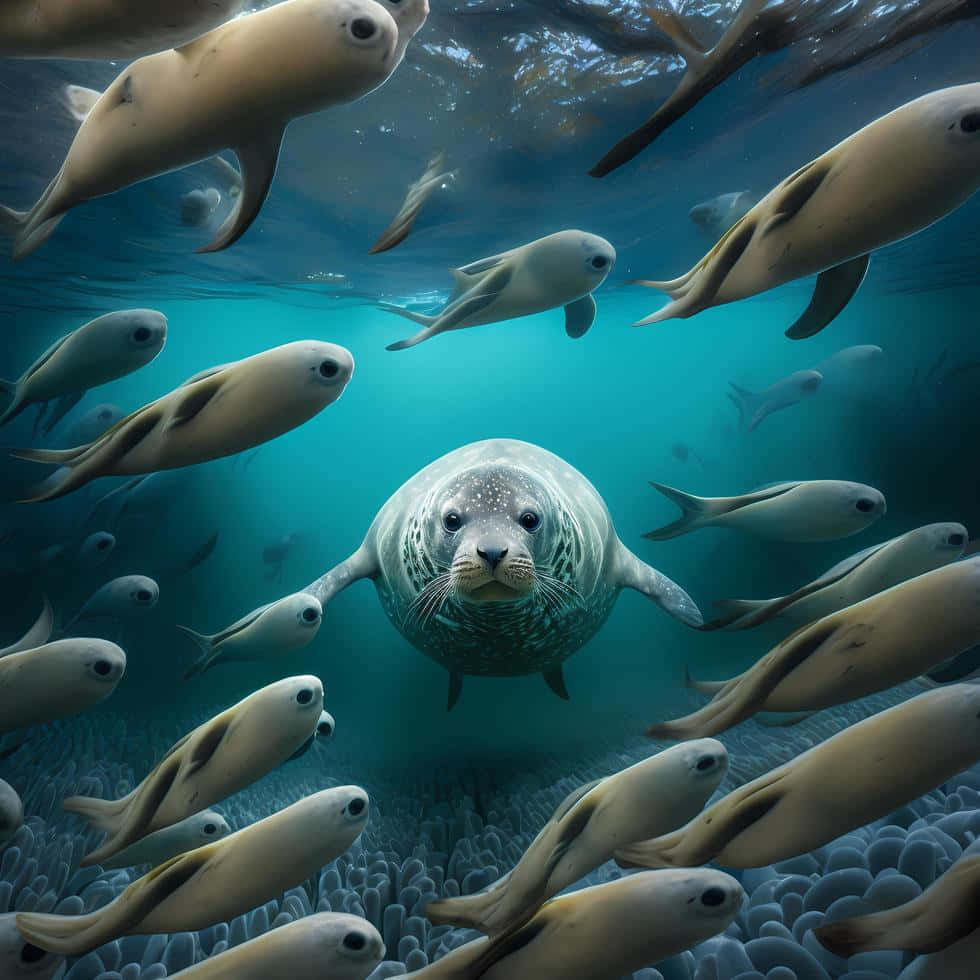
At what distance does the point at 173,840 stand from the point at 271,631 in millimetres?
1199

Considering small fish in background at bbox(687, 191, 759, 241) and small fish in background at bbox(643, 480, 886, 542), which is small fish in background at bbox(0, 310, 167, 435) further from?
small fish in background at bbox(687, 191, 759, 241)

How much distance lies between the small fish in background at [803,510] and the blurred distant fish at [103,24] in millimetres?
3223

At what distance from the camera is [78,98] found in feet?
20.7

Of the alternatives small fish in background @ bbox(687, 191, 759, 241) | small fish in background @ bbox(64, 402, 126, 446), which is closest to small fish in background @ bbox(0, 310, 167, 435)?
small fish in background @ bbox(64, 402, 126, 446)

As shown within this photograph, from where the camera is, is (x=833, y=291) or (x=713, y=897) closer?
(x=713, y=897)

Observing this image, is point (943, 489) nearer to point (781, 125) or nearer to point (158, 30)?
point (781, 125)

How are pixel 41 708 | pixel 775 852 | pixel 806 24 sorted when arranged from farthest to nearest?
pixel 806 24 → pixel 41 708 → pixel 775 852

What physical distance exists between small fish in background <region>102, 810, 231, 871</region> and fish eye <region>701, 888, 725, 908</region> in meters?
2.39

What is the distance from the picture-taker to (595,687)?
12078 mm

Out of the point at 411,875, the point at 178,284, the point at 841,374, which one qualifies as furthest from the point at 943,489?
the point at 178,284

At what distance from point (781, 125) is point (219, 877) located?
9.25 m

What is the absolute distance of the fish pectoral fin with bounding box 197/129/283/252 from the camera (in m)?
1.77

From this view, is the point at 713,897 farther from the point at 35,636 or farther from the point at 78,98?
the point at 78,98

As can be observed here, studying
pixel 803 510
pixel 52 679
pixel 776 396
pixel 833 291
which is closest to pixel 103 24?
pixel 52 679
